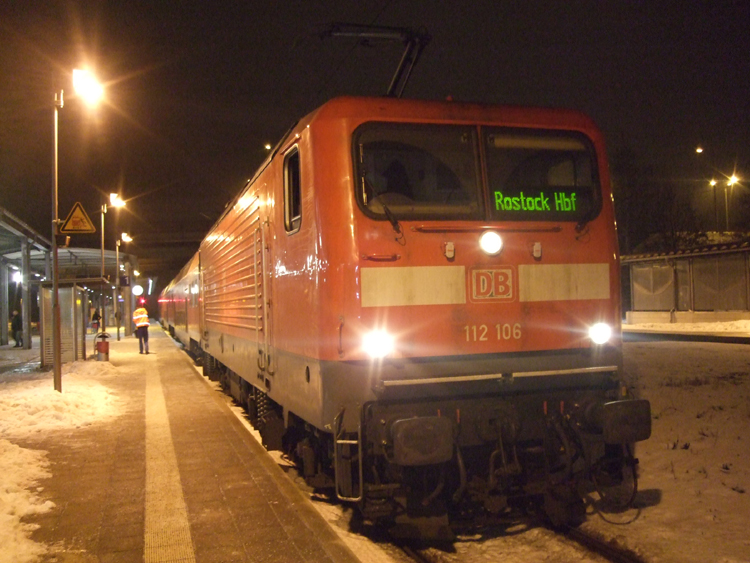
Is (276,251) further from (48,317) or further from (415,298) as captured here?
(48,317)

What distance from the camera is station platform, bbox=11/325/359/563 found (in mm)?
4741

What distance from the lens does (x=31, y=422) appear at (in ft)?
30.4

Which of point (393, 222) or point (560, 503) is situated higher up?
point (393, 222)

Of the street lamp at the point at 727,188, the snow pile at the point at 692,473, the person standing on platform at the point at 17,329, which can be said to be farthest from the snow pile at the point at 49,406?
the street lamp at the point at 727,188

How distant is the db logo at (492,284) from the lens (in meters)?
4.89

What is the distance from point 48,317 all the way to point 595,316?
600 inches

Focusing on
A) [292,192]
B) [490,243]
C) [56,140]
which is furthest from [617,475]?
[56,140]

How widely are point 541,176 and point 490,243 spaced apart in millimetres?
799

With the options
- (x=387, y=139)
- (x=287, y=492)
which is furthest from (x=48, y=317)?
(x=387, y=139)

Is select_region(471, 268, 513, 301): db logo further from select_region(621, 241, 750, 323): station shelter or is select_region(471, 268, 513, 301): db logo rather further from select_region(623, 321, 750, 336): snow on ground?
select_region(621, 241, 750, 323): station shelter

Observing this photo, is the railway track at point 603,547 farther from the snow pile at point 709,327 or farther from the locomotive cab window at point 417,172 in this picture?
the snow pile at point 709,327

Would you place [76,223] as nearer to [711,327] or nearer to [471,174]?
[471,174]

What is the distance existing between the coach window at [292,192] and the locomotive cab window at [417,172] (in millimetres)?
735

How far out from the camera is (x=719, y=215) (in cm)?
4378
